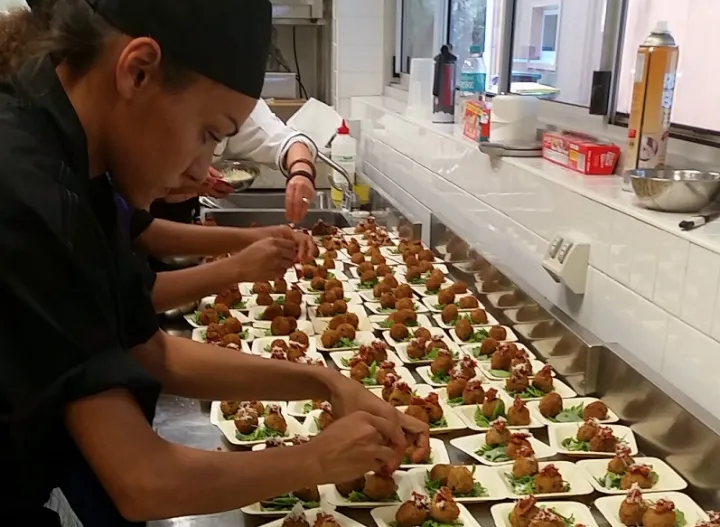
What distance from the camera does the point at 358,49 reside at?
341 cm

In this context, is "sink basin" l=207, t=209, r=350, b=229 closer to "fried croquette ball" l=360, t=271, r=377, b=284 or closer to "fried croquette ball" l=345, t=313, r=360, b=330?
"fried croquette ball" l=360, t=271, r=377, b=284

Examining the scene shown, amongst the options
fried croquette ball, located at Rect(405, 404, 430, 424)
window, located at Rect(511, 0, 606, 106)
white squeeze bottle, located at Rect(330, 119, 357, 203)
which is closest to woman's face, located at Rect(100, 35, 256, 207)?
fried croquette ball, located at Rect(405, 404, 430, 424)

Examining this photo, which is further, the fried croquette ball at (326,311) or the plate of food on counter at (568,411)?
the fried croquette ball at (326,311)

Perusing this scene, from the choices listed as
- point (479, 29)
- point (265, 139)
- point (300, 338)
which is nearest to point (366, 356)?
point (300, 338)

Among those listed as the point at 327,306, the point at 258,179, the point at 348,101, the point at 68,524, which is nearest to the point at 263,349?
the point at 327,306

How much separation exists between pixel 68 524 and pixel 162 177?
0.45 metres

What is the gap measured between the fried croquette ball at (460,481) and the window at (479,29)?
5.58ft

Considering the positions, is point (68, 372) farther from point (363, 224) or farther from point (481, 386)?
point (363, 224)

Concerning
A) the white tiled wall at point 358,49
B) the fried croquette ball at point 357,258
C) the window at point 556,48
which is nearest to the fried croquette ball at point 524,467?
the fried croquette ball at point 357,258

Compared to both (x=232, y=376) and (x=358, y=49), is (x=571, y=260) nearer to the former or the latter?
(x=232, y=376)

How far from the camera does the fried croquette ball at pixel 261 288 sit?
5.85ft

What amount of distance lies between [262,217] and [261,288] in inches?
33.6

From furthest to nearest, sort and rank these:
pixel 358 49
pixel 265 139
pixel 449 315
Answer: pixel 358 49
pixel 265 139
pixel 449 315

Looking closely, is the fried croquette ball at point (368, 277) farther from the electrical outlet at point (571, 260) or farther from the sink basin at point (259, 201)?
the sink basin at point (259, 201)
